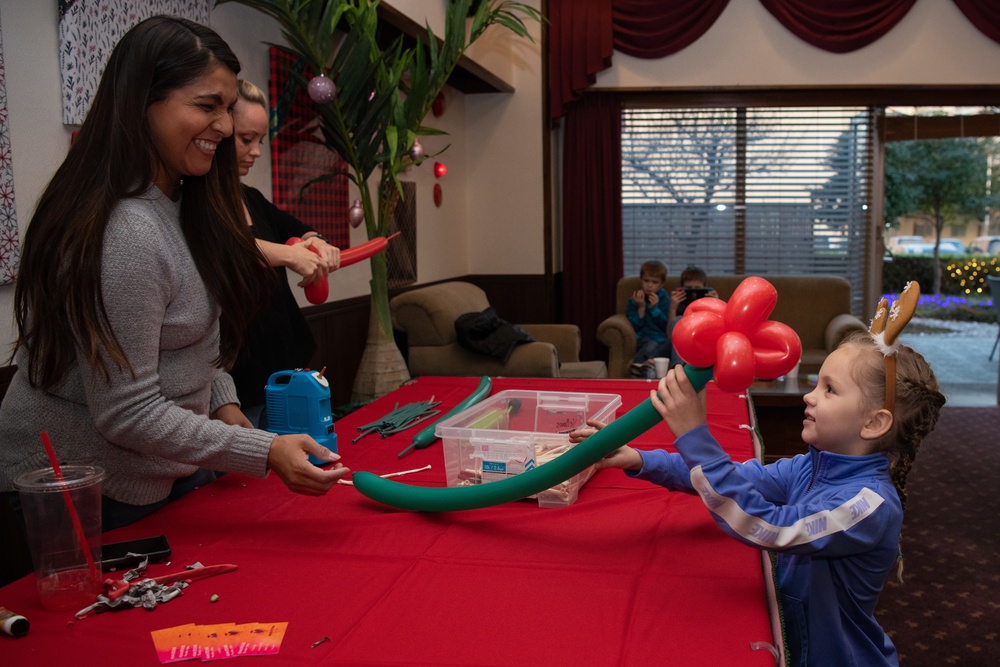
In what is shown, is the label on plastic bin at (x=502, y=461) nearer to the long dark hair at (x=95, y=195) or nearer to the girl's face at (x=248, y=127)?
the long dark hair at (x=95, y=195)

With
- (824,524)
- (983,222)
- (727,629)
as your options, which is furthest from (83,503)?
(983,222)

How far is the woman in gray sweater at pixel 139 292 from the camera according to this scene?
1.28 metres

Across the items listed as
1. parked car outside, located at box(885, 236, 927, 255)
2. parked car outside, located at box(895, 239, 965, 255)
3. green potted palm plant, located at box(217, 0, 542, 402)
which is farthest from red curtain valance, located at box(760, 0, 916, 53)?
green potted palm plant, located at box(217, 0, 542, 402)

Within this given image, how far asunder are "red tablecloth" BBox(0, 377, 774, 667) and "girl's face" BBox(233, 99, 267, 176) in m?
0.90

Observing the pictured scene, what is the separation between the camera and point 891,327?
4.30 ft

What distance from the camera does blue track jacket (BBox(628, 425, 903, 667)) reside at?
1.25 m

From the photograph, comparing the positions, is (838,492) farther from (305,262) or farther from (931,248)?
(931,248)

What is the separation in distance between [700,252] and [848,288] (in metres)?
1.10

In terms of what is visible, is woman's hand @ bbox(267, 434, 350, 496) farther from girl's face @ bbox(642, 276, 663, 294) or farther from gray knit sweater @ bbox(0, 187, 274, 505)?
girl's face @ bbox(642, 276, 663, 294)

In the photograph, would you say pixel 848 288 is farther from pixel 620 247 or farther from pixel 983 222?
pixel 983 222

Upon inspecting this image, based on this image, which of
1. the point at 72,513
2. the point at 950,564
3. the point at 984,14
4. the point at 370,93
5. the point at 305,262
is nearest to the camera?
the point at 72,513

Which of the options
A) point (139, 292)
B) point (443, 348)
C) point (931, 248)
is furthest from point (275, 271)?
point (931, 248)

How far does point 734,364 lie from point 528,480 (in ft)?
1.37

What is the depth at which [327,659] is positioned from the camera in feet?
3.34
